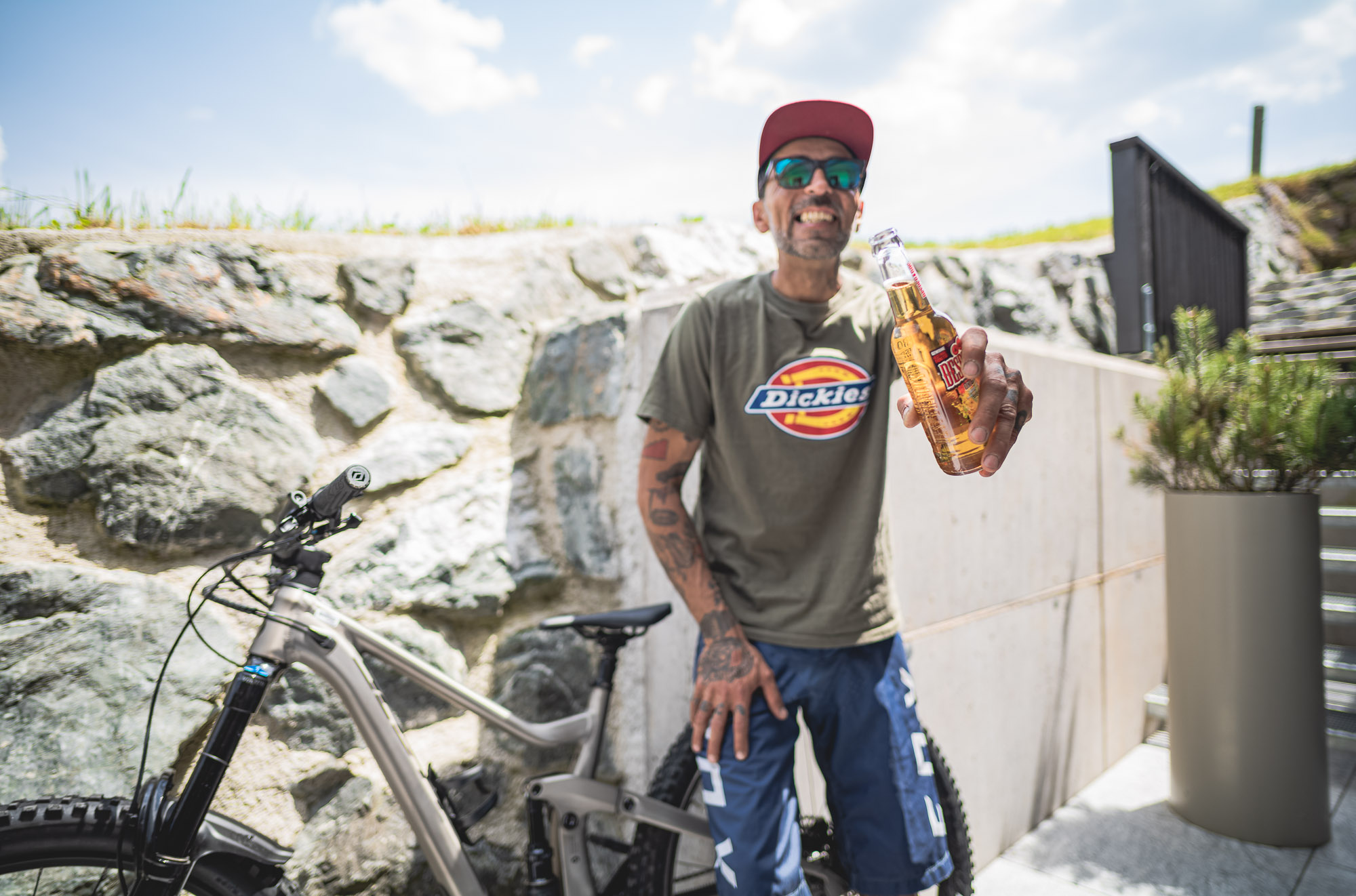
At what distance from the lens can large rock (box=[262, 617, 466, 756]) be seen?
6.07 ft

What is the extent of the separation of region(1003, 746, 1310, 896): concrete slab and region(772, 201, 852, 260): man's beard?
2484mm

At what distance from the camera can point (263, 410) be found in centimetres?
196

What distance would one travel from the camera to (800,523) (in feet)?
5.39

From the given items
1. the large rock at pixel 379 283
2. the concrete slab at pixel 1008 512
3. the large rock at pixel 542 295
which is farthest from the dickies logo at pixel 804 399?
the large rock at pixel 379 283

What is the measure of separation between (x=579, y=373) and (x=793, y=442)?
942 millimetres

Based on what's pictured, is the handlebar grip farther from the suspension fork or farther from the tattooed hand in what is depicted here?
the tattooed hand

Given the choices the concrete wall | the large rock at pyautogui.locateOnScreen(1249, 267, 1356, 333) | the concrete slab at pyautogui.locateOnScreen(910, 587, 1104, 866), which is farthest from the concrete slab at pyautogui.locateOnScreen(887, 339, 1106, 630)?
the large rock at pyautogui.locateOnScreen(1249, 267, 1356, 333)

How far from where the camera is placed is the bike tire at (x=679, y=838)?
69.2 inches

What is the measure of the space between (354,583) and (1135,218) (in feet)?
17.2

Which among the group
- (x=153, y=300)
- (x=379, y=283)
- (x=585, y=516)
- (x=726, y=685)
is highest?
(x=379, y=283)

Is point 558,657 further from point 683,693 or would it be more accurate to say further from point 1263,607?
point 1263,607

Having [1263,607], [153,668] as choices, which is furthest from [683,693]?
[1263,607]

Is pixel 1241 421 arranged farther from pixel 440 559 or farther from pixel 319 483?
pixel 319 483

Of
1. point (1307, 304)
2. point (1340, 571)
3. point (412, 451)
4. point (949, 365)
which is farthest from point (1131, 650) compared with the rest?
point (1307, 304)
